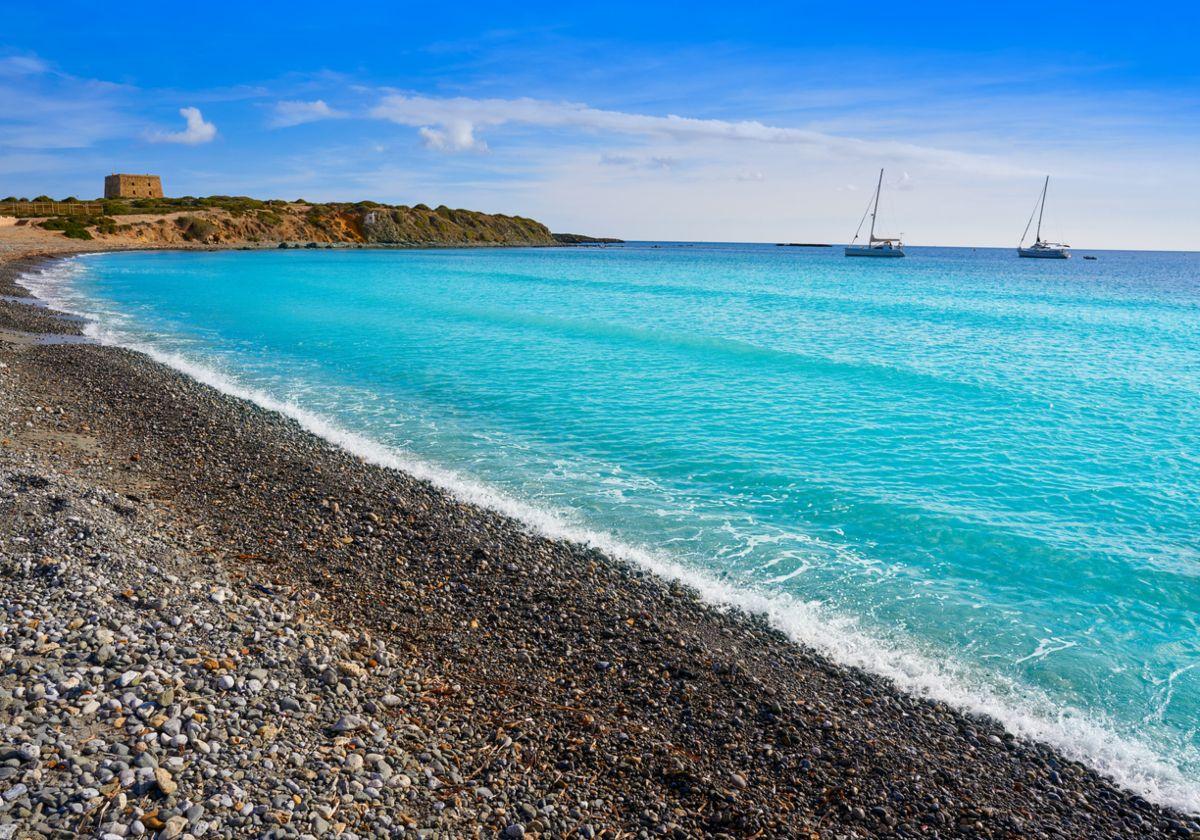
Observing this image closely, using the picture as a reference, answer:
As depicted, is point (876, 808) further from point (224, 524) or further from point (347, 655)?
point (224, 524)

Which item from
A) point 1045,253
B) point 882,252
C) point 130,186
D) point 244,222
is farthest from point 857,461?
point 1045,253

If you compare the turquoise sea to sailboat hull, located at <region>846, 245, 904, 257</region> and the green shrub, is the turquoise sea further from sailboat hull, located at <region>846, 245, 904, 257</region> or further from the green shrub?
sailboat hull, located at <region>846, 245, 904, 257</region>

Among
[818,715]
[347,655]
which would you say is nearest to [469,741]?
[347,655]

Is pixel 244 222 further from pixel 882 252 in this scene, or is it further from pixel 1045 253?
pixel 1045 253

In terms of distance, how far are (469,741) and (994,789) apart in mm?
5249

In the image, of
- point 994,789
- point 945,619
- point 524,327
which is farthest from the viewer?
point 524,327

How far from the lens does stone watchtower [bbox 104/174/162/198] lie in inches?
6191

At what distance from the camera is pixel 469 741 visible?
694 cm

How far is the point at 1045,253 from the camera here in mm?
174875

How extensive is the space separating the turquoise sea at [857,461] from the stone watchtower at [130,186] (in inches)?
5541

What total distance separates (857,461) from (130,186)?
7311 inches

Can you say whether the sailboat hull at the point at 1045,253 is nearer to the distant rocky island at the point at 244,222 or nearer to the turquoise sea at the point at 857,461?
the distant rocky island at the point at 244,222

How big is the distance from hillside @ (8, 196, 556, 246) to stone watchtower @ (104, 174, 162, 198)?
12.8 metres

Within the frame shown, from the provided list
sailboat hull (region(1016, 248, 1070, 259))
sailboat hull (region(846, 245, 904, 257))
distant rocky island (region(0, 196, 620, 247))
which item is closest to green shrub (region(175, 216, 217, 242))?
distant rocky island (region(0, 196, 620, 247))
